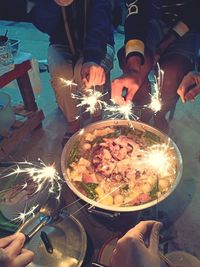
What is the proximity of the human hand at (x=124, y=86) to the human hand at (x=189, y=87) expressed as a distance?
45 cm

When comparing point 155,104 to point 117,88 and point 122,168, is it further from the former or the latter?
point 122,168

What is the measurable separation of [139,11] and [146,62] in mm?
518

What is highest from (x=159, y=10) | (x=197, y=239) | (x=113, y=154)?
(x=159, y=10)

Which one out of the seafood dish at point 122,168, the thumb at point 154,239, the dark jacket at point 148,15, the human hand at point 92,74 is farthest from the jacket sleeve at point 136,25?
the thumb at point 154,239

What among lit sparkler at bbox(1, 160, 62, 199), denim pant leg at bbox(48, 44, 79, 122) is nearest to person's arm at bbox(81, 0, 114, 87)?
denim pant leg at bbox(48, 44, 79, 122)

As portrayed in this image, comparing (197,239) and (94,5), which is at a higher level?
(94,5)

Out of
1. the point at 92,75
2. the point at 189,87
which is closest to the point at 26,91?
the point at 92,75

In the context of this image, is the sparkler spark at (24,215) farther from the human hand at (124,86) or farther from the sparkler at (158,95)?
the sparkler at (158,95)

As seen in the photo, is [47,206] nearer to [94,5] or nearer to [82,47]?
[82,47]

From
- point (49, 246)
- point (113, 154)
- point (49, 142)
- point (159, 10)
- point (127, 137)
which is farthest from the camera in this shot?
point (49, 142)

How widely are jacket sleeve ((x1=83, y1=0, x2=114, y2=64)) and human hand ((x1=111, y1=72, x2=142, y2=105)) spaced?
1.38ft

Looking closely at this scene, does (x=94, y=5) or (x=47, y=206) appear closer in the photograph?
(x=47, y=206)

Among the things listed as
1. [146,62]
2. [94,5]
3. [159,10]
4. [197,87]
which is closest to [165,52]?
[146,62]

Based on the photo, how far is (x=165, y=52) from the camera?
303 cm
